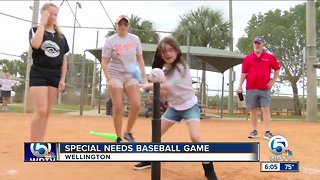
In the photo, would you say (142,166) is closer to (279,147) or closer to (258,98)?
(279,147)

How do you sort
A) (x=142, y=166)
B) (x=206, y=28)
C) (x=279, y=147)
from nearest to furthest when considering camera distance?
(x=279, y=147)
(x=142, y=166)
(x=206, y=28)

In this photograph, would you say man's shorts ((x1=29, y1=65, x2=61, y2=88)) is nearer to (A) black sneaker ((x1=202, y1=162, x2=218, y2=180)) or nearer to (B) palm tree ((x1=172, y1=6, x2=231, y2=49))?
(A) black sneaker ((x1=202, y1=162, x2=218, y2=180))

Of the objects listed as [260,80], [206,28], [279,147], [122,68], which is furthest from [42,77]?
[206,28]

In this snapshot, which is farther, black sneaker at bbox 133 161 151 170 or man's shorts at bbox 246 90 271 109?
man's shorts at bbox 246 90 271 109

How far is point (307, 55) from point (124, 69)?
12078 mm

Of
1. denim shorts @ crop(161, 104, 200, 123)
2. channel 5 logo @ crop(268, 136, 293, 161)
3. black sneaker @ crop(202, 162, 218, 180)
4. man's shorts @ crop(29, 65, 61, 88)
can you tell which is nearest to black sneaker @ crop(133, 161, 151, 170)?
denim shorts @ crop(161, 104, 200, 123)

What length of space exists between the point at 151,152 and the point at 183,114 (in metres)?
1.23

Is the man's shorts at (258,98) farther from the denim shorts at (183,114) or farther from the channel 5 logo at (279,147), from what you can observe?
the channel 5 logo at (279,147)

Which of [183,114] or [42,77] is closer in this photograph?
[183,114]

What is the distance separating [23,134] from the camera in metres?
5.94

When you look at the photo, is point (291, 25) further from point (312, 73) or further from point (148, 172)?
point (148, 172)

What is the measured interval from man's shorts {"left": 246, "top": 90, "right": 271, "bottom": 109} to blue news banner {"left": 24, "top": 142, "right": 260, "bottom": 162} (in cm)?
394

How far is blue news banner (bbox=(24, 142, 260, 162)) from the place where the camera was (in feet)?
7.39

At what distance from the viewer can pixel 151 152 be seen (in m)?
2.31
